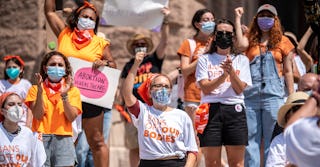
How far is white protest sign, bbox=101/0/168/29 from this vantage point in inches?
429

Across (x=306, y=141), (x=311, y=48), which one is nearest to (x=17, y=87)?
(x=311, y=48)

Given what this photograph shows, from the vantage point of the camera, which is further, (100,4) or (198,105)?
(100,4)

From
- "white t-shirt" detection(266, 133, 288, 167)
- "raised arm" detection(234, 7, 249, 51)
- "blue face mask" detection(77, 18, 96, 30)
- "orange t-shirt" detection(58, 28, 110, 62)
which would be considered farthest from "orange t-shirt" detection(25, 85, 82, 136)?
"white t-shirt" detection(266, 133, 288, 167)

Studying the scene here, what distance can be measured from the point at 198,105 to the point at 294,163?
4.15m

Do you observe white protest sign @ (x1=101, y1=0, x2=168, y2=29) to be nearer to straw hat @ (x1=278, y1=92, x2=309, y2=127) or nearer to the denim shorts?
the denim shorts

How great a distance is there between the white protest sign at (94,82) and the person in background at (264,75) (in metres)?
1.31

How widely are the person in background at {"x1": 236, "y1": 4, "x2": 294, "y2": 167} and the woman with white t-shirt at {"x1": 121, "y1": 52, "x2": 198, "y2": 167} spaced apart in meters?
1.31

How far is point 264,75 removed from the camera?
10.1m

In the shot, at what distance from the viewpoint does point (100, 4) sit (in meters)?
12.0

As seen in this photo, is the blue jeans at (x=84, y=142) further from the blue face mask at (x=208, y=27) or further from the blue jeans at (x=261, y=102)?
the blue jeans at (x=261, y=102)

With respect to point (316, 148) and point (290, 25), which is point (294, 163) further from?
point (290, 25)

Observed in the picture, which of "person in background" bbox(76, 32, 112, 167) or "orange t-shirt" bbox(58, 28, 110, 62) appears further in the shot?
"person in background" bbox(76, 32, 112, 167)

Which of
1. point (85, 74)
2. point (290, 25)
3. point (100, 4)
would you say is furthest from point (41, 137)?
point (290, 25)

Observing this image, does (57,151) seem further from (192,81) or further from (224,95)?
(192,81)
